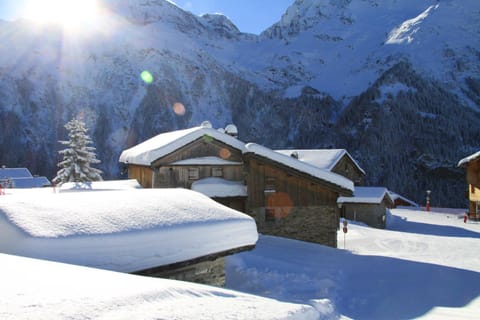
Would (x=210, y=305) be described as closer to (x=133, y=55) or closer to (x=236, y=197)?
(x=236, y=197)

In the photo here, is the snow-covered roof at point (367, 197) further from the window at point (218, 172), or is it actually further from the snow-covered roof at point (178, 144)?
the snow-covered roof at point (178, 144)

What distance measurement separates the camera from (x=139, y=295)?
334cm

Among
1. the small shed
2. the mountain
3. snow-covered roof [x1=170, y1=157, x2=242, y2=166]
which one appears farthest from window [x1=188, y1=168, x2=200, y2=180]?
the mountain

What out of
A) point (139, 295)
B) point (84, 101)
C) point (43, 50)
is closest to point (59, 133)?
point (84, 101)

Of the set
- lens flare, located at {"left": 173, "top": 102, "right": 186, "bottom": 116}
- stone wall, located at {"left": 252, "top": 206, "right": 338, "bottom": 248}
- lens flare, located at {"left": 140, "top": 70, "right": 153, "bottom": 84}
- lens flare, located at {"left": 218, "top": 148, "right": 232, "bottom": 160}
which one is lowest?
stone wall, located at {"left": 252, "top": 206, "right": 338, "bottom": 248}

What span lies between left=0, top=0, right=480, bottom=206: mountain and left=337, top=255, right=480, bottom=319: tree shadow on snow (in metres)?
60.2

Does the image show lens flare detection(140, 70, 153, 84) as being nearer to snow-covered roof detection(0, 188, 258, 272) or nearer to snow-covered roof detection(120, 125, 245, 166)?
snow-covered roof detection(120, 125, 245, 166)

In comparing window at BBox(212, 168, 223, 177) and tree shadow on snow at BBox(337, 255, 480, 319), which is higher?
window at BBox(212, 168, 223, 177)

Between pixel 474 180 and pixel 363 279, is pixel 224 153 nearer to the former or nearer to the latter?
pixel 363 279

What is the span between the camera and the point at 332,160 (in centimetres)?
3052

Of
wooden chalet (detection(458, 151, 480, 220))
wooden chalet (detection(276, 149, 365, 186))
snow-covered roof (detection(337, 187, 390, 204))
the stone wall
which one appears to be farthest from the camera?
wooden chalet (detection(458, 151, 480, 220))

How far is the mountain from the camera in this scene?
69250 millimetres

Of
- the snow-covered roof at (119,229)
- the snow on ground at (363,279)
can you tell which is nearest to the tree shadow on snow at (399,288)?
the snow on ground at (363,279)

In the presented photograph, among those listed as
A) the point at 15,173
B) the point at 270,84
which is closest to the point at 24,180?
the point at 15,173
